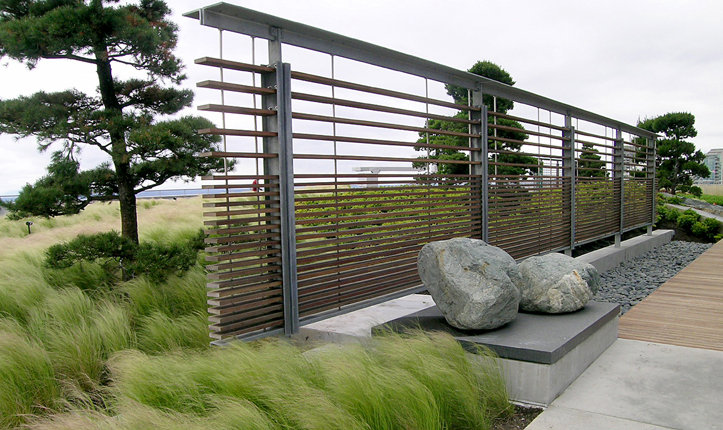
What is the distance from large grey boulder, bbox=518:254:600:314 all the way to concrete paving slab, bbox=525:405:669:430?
4.41 ft

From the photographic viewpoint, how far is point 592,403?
3.52 metres

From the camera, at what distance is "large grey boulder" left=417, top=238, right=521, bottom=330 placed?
4.02 m

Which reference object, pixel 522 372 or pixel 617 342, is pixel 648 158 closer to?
pixel 617 342

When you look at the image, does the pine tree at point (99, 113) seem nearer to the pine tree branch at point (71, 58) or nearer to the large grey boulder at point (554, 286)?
the pine tree branch at point (71, 58)

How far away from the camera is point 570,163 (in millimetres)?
9398

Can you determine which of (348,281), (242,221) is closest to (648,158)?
(348,281)

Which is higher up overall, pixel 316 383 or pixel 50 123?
pixel 50 123

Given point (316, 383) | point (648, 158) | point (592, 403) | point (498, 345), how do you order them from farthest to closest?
point (648, 158)
point (498, 345)
point (592, 403)
point (316, 383)

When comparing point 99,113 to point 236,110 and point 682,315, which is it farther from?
point 682,315

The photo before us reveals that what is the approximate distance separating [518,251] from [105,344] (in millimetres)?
5461

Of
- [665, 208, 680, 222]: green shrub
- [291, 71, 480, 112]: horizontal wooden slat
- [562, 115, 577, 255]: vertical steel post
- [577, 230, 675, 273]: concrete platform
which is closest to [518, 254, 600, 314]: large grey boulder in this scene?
[291, 71, 480, 112]: horizontal wooden slat

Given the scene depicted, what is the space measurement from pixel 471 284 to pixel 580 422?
1.22 m

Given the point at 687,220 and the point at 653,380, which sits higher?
the point at 687,220

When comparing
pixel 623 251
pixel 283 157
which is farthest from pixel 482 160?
pixel 623 251
